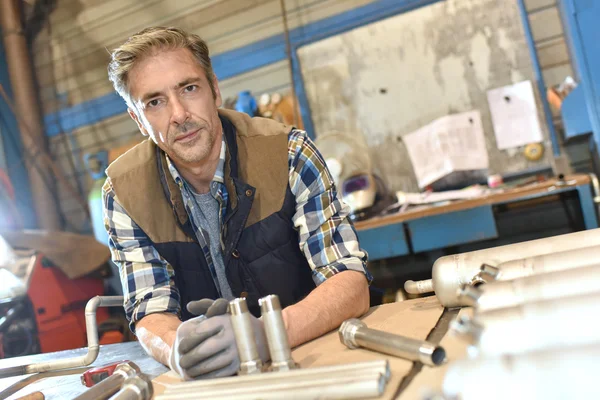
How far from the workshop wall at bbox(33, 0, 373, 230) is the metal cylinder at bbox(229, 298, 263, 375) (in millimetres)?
2665

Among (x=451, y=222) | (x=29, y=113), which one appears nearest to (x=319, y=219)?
(x=451, y=222)

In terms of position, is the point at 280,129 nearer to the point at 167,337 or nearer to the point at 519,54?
the point at 167,337

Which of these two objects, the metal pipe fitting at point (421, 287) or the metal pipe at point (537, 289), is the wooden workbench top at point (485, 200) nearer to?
the metal pipe fitting at point (421, 287)

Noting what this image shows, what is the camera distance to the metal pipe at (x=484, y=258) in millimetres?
896

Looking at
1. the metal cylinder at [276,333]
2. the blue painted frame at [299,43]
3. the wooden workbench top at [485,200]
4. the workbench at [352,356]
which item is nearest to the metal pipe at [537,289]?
the workbench at [352,356]

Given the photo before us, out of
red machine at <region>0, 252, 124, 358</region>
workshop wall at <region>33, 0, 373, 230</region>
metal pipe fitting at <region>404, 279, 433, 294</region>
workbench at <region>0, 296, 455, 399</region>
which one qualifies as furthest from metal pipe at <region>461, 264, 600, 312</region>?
red machine at <region>0, 252, 124, 358</region>

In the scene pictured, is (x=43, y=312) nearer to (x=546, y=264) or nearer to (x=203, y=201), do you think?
(x=203, y=201)

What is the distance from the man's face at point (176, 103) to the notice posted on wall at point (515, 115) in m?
1.87

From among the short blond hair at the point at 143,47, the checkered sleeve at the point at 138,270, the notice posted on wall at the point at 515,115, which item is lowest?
the checkered sleeve at the point at 138,270

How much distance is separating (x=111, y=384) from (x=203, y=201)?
28.6 inches

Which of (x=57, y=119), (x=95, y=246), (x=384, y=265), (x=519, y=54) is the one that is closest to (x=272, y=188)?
(x=384, y=265)

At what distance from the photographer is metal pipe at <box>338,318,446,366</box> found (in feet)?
2.52

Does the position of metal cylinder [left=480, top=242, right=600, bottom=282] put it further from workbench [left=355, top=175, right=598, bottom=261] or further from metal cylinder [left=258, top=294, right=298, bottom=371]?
workbench [left=355, top=175, right=598, bottom=261]

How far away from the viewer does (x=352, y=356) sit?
0.92 metres
